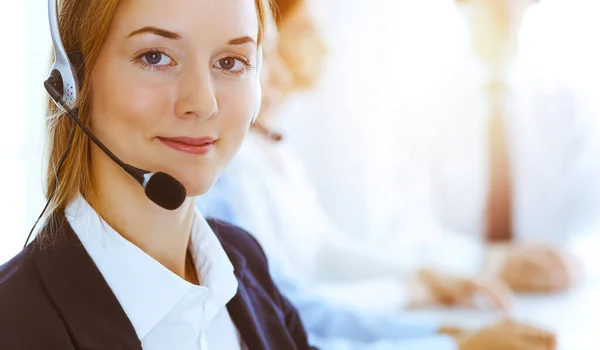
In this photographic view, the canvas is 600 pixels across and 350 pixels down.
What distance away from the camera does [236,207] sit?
1267 mm

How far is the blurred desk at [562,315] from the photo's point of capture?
126 cm

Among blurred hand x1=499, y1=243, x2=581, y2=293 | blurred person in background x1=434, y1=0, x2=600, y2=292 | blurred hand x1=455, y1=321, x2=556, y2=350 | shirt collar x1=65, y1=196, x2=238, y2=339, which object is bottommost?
shirt collar x1=65, y1=196, x2=238, y2=339

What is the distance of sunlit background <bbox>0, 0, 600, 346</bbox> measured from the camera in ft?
5.42

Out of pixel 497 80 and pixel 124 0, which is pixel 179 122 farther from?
pixel 497 80

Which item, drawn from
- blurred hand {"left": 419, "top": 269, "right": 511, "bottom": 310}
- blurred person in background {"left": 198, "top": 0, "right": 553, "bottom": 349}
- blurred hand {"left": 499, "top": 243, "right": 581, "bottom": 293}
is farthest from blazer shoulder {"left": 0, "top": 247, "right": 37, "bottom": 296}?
blurred hand {"left": 499, "top": 243, "right": 581, "bottom": 293}

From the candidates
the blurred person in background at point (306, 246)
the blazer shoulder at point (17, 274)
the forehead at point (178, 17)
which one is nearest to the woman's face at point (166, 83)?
the forehead at point (178, 17)

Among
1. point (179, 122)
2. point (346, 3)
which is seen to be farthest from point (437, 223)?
point (179, 122)

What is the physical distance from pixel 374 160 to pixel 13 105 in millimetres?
905

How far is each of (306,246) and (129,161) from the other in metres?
0.99

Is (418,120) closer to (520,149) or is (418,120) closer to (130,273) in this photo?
(520,149)

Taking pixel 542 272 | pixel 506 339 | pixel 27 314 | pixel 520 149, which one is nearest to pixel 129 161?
pixel 27 314

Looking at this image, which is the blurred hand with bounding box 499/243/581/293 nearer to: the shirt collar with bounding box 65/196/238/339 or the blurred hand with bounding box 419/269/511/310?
the blurred hand with bounding box 419/269/511/310

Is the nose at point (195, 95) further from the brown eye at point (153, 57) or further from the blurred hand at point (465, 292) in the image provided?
the blurred hand at point (465, 292)

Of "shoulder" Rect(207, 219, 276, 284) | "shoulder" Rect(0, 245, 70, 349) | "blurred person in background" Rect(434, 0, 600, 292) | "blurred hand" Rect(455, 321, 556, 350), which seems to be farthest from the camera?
"blurred person in background" Rect(434, 0, 600, 292)
